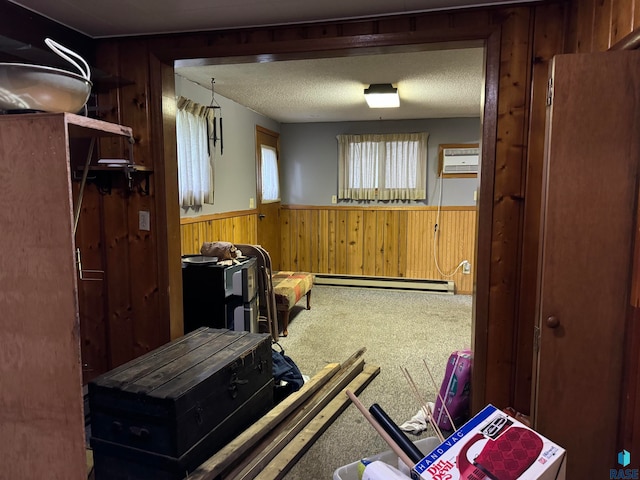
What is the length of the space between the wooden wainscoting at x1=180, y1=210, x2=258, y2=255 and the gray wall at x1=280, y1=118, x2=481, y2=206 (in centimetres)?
125

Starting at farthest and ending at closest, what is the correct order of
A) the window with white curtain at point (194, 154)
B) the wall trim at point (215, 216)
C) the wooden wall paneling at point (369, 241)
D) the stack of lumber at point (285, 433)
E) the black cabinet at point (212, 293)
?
the wooden wall paneling at point (369, 241)
the wall trim at point (215, 216)
the window with white curtain at point (194, 154)
the black cabinet at point (212, 293)
the stack of lumber at point (285, 433)

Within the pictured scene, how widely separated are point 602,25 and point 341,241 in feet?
14.8

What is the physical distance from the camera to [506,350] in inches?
83.2

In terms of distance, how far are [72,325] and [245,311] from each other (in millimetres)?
1792

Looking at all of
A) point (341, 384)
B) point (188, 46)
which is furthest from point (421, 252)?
point (188, 46)

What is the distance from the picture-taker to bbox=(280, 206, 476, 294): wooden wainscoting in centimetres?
564

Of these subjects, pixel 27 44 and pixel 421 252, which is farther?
pixel 421 252

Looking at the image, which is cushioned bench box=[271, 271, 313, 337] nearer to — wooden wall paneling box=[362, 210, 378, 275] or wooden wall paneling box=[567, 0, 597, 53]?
wooden wall paneling box=[362, 210, 378, 275]

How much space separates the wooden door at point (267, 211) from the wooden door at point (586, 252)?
3.93 meters

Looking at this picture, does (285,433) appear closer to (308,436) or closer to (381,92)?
(308,436)

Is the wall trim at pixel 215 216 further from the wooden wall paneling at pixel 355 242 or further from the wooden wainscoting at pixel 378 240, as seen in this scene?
the wooden wall paneling at pixel 355 242

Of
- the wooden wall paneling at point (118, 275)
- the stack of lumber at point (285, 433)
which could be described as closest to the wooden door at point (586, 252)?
the stack of lumber at point (285, 433)

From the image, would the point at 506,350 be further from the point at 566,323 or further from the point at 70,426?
the point at 70,426

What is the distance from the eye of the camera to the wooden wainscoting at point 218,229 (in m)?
3.58
